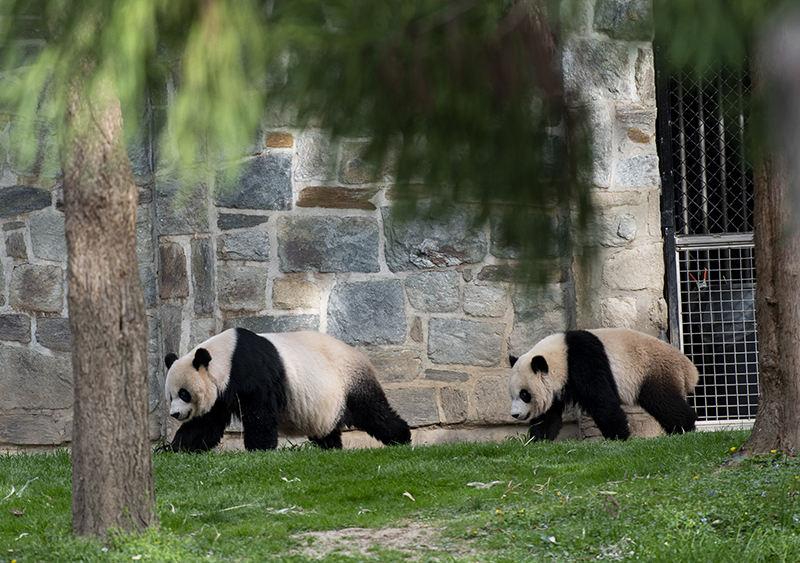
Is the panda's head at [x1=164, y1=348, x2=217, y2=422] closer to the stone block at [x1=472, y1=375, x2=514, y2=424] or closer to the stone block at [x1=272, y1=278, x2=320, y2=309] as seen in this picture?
the stone block at [x1=272, y1=278, x2=320, y2=309]

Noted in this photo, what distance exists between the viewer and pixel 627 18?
5.67 feet

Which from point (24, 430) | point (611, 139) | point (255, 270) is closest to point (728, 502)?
point (611, 139)

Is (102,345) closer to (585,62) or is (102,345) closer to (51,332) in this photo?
(585,62)

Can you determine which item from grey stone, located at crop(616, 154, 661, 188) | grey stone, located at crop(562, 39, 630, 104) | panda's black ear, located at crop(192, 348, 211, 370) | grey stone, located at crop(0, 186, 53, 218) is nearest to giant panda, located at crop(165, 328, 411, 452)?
panda's black ear, located at crop(192, 348, 211, 370)

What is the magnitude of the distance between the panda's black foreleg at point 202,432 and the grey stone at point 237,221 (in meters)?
1.51

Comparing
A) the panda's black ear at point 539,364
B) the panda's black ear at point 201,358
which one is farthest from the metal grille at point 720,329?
the panda's black ear at point 201,358

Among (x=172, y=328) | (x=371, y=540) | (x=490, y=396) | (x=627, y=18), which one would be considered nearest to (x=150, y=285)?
(x=172, y=328)

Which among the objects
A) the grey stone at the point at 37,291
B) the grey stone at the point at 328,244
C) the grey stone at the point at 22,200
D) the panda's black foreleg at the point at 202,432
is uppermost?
the grey stone at the point at 22,200

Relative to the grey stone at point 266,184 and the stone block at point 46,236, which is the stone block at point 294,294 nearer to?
the grey stone at point 266,184

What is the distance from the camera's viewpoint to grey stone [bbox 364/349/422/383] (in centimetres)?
694

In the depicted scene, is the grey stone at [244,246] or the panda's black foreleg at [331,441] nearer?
the panda's black foreleg at [331,441]

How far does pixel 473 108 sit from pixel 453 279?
16.8 feet

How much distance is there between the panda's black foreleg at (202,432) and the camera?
20.0 ft

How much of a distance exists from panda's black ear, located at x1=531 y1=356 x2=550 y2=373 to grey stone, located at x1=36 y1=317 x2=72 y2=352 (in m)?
3.75
